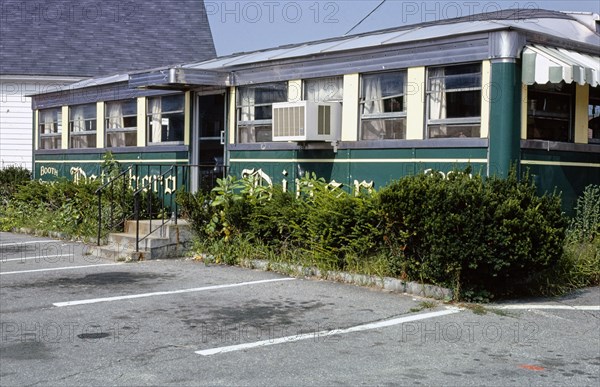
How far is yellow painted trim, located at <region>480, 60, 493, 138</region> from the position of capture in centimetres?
1008

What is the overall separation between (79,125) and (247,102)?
22.5ft

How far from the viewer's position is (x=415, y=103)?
11.0 meters

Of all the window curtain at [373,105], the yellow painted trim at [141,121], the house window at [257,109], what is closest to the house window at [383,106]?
the window curtain at [373,105]

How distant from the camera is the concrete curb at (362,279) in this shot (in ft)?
29.4

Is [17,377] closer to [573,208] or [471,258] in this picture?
[471,258]

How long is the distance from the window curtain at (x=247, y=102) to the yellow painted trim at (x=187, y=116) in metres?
1.61

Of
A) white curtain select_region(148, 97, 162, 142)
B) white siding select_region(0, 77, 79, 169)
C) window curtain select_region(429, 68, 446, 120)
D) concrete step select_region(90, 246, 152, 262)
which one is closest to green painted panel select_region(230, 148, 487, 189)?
window curtain select_region(429, 68, 446, 120)

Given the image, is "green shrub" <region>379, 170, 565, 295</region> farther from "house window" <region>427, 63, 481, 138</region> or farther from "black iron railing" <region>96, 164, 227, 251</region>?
"black iron railing" <region>96, 164, 227, 251</region>

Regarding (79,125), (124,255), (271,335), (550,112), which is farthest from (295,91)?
(79,125)

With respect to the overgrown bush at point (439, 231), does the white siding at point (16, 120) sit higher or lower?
higher

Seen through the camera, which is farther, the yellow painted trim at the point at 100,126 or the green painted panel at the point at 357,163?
the yellow painted trim at the point at 100,126

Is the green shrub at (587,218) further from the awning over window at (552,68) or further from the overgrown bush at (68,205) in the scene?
the overgrown bush at (68,205)

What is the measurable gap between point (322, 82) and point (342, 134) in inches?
39.9

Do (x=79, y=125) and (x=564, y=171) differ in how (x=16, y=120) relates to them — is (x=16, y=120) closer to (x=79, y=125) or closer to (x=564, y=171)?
(x=79, y=125)
